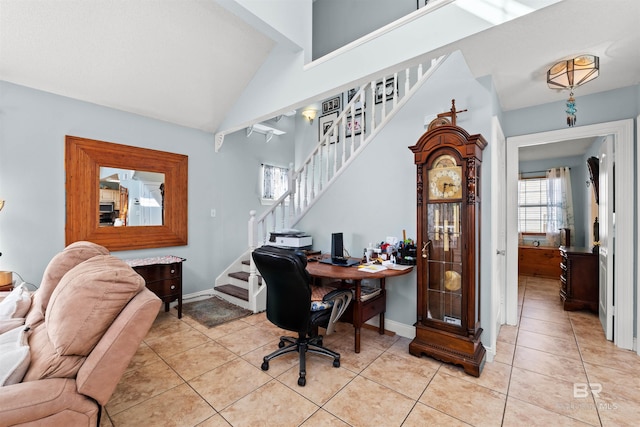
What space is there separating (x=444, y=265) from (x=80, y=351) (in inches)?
97.2

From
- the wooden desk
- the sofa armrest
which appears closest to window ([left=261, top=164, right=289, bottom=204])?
the wooden desk

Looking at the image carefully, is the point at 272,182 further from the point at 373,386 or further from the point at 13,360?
the point at 13,360

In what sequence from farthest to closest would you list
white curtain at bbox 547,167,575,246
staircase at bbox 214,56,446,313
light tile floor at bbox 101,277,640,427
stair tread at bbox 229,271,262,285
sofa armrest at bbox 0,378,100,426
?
white curtain at bbox 547,167,575,246, stair tread at bbox 229,271,262,285, staircase at bbox 214,56,446,313, light tile floor at bbox 101,277,640,427, sofa armrest at bbox 0,378,100,426

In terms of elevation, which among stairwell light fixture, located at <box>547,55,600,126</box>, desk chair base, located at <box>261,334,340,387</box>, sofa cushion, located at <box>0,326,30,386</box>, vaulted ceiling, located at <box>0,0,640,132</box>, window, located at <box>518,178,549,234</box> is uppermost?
vaulted ceiling, located at <box>0,0,640,132</box>

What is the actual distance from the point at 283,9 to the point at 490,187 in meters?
2.46

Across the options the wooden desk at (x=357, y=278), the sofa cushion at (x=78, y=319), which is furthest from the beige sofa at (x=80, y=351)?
the wooden desk at (x=357, y=278)

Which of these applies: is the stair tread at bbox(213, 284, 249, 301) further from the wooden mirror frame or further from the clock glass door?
the clock glass door

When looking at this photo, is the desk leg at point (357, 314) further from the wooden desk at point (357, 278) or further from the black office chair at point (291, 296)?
the black office chair at point (291, 296)

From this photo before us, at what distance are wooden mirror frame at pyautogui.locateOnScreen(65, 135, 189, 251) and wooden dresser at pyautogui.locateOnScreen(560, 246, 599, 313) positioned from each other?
5.16 m

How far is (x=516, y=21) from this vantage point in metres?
1.63

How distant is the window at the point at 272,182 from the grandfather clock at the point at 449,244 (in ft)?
10.3

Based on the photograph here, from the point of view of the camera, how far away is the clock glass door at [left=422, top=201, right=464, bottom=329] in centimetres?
234

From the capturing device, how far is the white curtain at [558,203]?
535 cm

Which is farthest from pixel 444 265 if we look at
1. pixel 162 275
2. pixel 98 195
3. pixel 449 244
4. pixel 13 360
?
pixel 98 195
